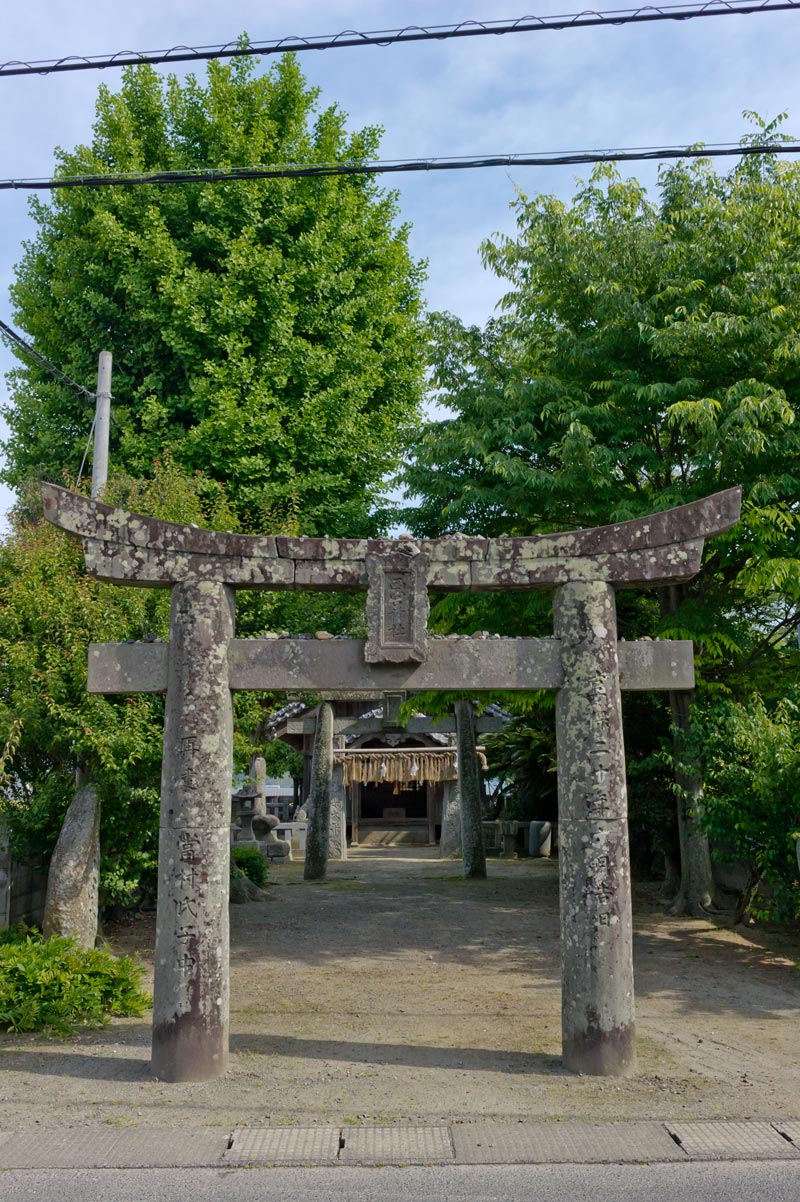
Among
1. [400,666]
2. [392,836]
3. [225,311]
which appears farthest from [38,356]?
[392,836]

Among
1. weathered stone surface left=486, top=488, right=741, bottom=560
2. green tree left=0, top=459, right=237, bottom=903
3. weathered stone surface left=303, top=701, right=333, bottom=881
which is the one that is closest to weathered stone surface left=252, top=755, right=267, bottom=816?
weathered stone surface left=303, top=701, right=333, bottom=881

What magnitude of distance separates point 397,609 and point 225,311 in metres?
11.7

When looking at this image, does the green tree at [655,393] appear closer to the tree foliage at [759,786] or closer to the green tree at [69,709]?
the tree foliage at [759,786]

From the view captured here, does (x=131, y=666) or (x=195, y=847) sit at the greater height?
(x=131, y=666)

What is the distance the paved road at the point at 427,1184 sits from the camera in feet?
18.7

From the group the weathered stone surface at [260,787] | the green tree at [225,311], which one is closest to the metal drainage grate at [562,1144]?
the green tree at [225,311]

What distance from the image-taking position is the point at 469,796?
883 inches

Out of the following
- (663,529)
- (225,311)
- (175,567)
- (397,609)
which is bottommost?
(397,609)

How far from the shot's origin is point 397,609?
8430mm

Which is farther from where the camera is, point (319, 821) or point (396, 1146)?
point (319, 821)

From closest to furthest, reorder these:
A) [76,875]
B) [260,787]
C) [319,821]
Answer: [76,875] < [319,821] < [260,787]

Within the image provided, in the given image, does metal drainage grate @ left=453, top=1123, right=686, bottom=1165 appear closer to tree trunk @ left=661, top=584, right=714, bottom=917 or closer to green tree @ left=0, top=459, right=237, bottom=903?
green tree @ left=0, top=459, right=237, bottom=903

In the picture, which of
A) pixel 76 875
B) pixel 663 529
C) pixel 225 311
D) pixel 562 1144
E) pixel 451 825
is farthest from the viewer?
pixel 451 825

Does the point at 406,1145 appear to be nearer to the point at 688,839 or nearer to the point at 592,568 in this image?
the point at 592,568
